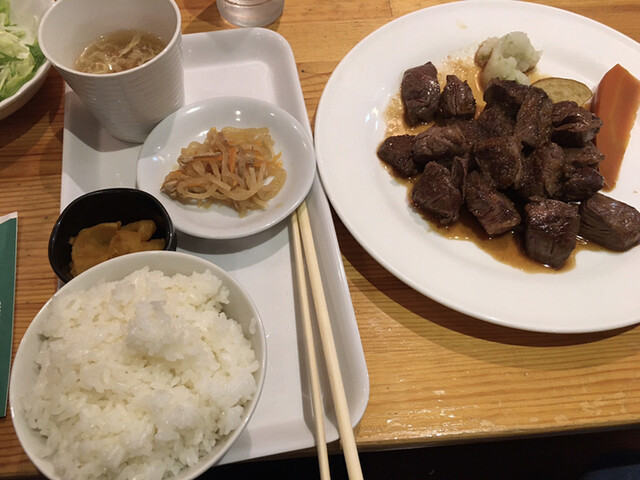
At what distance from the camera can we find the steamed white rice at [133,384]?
1211mm

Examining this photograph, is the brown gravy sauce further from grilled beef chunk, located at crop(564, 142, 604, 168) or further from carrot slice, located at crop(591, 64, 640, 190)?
carrot slice, located at crop(591, 64, 640, 190)

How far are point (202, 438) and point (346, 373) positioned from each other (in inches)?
22.9

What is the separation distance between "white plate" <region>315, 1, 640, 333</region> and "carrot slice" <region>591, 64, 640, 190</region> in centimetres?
7

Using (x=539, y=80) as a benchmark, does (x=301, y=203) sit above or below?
below

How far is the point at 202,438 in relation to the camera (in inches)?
49.8

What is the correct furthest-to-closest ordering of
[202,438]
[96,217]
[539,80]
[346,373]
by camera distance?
[539,80] < [96,217] < [346,373] < [202,438]

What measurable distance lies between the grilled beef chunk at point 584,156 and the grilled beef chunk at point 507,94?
343 mm

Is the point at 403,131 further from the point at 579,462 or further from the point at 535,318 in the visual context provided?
the point at 579,462

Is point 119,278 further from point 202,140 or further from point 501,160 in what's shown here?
point 501,160

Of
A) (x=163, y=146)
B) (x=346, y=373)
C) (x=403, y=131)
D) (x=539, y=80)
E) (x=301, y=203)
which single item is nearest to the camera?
(x=346, y=373)

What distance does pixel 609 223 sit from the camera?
2.00 m

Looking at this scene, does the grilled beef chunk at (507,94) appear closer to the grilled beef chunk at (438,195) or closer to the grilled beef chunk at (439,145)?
the grilled beef chunk at (439,145)

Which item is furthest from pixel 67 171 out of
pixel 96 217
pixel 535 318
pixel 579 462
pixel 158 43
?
pixel 579 462

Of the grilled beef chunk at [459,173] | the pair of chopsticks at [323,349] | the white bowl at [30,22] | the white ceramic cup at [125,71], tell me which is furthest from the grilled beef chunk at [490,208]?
the white bowl at [30,22]
